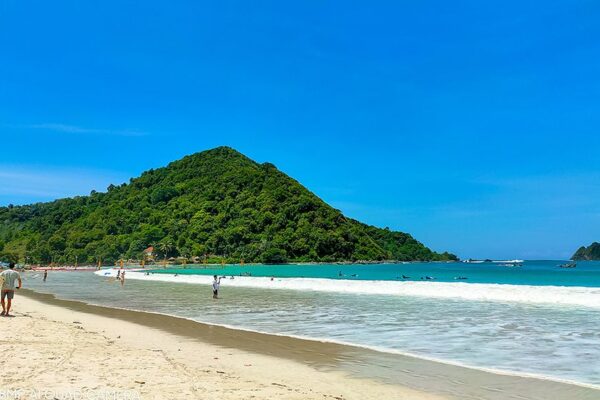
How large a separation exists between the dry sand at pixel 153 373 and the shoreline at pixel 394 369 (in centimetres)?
42

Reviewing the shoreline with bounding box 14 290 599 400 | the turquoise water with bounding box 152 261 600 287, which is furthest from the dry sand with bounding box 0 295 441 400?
the turquoise water with bounding box 152 261 600 287

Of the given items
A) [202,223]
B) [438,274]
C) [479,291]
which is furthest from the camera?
[202,223]

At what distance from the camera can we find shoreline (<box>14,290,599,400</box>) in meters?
8.34

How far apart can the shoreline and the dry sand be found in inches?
16.7

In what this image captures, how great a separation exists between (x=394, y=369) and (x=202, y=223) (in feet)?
479

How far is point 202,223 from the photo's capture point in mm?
152125

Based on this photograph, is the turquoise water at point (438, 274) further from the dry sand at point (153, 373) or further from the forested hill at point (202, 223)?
the dry sand at point (153, 373)

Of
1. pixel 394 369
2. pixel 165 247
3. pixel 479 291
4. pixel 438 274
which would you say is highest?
pixel 165 247

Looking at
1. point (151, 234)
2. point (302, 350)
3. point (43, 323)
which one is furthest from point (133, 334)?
point (151, 234)

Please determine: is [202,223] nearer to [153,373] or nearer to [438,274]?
[438,274]

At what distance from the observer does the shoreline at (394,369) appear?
8344 millimetres

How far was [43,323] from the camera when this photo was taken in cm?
1557

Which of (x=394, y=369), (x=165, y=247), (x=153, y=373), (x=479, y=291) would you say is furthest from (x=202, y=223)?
(x=153, y=373)

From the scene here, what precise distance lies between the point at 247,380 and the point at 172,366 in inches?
69.6
